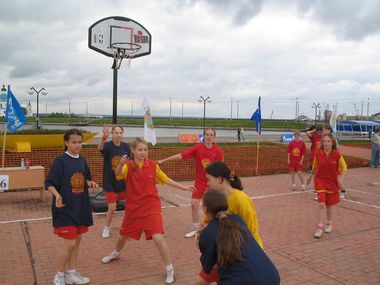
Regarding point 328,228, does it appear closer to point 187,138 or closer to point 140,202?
point 140,202

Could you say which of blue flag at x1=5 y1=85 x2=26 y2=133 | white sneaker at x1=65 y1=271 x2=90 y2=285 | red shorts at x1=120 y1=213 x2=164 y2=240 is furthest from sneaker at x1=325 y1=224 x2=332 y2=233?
blue flag at x1=5 y1=85 x2=26 y2=133

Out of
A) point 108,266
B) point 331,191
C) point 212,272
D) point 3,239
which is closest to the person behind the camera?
point 212,272

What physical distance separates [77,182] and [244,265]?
2335 millimetres

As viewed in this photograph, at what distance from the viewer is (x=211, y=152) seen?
578 centimetres

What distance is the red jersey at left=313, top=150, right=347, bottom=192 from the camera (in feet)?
20.4

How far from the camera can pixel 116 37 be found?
938 cm

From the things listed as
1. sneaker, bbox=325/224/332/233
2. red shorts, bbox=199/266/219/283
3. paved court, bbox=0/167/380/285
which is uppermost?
red shorts, bbox=199/266/219/283

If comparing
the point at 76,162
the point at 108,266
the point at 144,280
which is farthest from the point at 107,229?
the point at 76,162

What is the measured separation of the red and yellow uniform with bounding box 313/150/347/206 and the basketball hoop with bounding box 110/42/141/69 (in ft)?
16.9

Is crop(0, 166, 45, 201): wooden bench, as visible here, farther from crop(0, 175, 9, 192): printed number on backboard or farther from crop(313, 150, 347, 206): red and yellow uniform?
crop(313, 150, 347, 206): red and yellow uniform

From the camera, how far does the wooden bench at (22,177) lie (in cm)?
793

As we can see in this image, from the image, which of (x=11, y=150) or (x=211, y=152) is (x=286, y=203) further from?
(x=11, y=150)

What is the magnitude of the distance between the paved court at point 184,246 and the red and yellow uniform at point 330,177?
638mm

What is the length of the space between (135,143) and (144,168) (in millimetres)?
307
